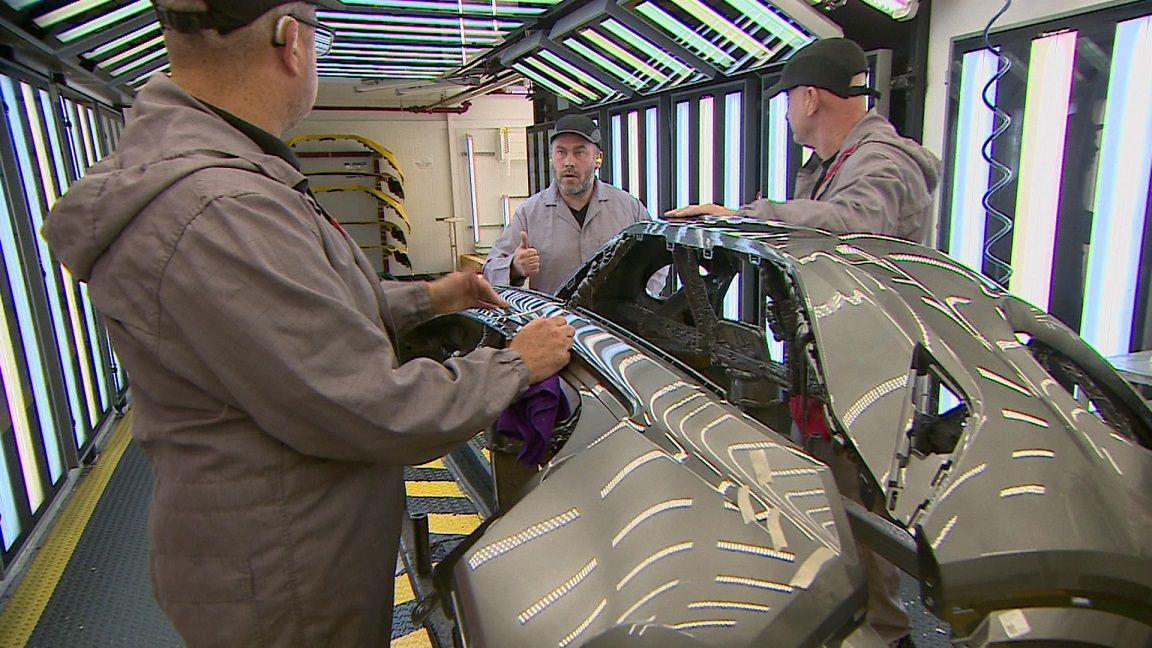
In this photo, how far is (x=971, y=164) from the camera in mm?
2855

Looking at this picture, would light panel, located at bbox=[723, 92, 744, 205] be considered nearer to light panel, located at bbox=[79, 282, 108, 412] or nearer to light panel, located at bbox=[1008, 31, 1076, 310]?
light panel, located at bbox=[1008, 31, 1076, 310]

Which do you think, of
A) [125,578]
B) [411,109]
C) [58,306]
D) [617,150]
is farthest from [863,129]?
[411,109]

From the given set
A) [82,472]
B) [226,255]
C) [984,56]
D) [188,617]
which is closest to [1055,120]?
[984,56]

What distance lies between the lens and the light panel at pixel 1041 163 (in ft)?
8.15

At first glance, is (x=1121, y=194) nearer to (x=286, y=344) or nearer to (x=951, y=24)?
(x=951, y=24)

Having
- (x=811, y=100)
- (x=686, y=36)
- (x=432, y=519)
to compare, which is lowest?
(x=432, y=519)

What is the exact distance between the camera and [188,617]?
1.09 m

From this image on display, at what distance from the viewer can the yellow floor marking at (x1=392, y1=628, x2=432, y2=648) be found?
7.18 feet

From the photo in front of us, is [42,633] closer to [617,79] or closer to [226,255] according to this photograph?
[226,255]

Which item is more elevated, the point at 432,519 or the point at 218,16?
the point at 218,16

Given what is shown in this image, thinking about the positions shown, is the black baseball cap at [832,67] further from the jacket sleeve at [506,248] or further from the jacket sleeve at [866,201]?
the jacket sleeve at [506,248]

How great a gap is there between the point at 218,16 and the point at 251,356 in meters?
0.52

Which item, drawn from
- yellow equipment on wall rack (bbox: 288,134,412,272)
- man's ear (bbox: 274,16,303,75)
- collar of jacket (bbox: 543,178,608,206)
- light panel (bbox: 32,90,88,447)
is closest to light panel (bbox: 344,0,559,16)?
collar of jacket (bbox: 543,178,608,206)

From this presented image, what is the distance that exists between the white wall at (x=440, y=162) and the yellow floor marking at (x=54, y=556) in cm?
705
